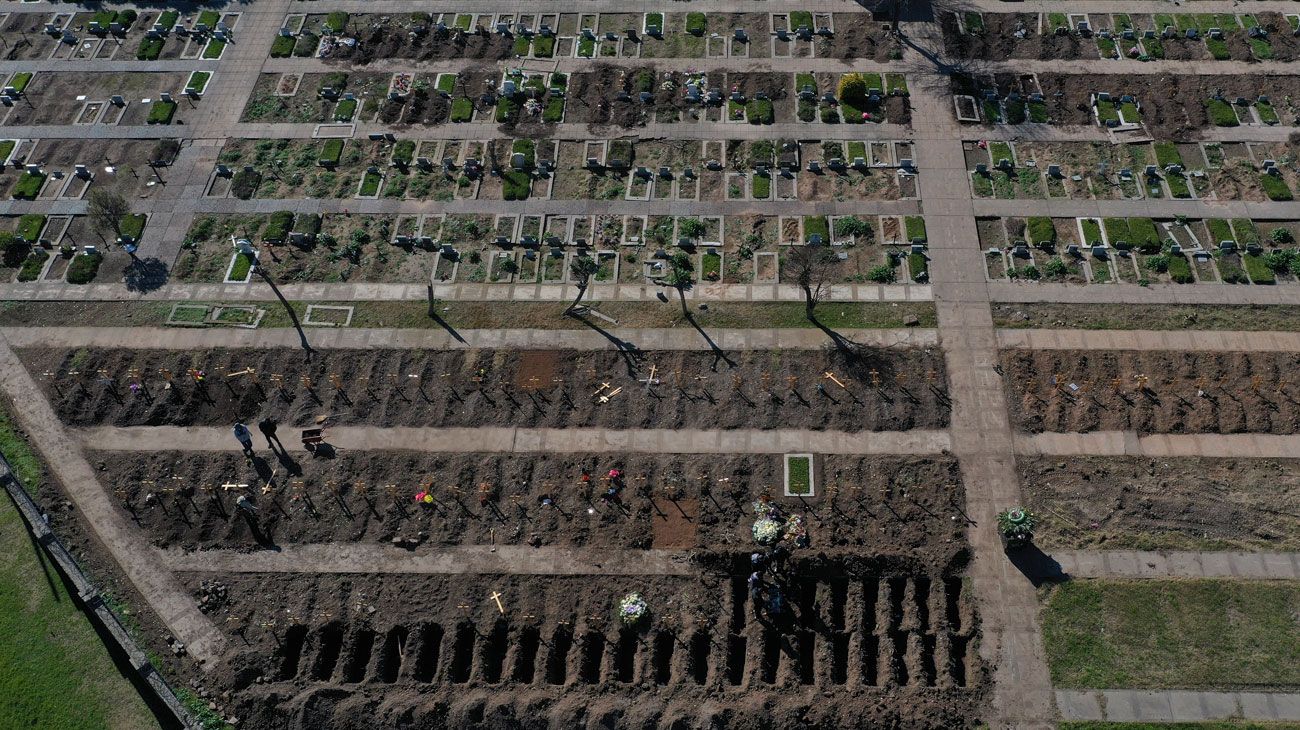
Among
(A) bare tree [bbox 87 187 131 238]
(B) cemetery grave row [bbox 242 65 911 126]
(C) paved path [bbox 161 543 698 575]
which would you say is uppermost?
(B) cemetery grave row [bbox 242 65 911 126]

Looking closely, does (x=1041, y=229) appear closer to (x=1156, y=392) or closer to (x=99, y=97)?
(x=1156, y=392)

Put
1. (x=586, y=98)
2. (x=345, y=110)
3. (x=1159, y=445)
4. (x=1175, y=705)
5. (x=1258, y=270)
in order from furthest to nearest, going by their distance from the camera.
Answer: (x=586, y=98), (x=345, y=110), (x=1258, y=270), (x=1159, y=445), (x=1175, y=705)

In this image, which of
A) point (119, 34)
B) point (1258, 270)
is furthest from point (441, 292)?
point (1258, 270)

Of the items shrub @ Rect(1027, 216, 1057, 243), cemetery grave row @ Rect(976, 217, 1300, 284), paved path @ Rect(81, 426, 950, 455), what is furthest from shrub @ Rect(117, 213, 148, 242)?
shrub @ Rect(1027, 216, 1057, 243)

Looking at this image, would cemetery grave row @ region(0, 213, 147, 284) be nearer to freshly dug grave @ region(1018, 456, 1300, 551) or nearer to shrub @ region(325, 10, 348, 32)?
shrub @ region(325, 10, 348, 32)

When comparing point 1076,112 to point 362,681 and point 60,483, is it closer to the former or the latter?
point 362,681

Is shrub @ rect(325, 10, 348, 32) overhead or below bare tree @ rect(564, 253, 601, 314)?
overhead
